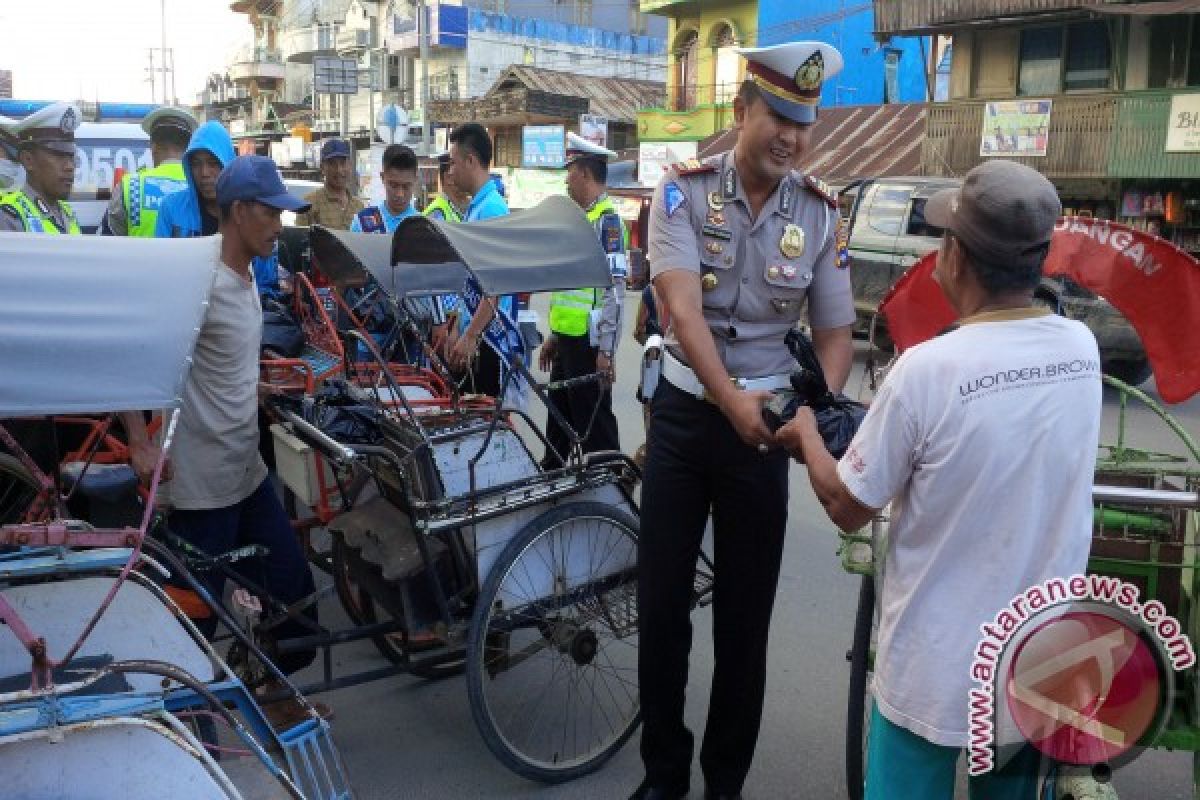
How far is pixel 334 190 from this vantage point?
23.1 feet

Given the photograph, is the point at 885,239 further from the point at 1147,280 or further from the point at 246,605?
the point at 246,605

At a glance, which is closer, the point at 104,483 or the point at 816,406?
the point at 816,406

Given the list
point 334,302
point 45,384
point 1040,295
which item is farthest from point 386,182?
point 45,384

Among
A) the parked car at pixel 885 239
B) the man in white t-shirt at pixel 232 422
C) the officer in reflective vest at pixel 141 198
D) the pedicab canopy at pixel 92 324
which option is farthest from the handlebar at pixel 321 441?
the parked car at pixel 885 239

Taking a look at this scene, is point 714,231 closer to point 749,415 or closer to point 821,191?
point 821,191

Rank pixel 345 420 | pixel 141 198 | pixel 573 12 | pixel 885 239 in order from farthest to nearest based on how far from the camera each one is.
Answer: pixel 573 12
pixel 885 239
pixel 141 198
pixel 345 420

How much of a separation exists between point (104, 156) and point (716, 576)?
28.9 feet

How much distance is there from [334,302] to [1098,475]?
4.53 metres

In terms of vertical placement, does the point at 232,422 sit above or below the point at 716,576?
above

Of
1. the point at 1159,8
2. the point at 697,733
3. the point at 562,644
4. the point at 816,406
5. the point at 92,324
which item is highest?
the point at 1159,8

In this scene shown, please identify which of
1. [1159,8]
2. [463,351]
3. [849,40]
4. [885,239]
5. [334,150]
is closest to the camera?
[463,351]

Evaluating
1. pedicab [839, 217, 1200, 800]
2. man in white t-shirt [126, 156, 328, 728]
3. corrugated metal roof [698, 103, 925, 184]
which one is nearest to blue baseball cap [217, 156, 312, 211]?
man in white t-shirt [126, 156, 328, 728]

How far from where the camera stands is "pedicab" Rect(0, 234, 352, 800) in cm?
191

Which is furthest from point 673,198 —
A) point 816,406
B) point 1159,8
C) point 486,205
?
point 1159,8
